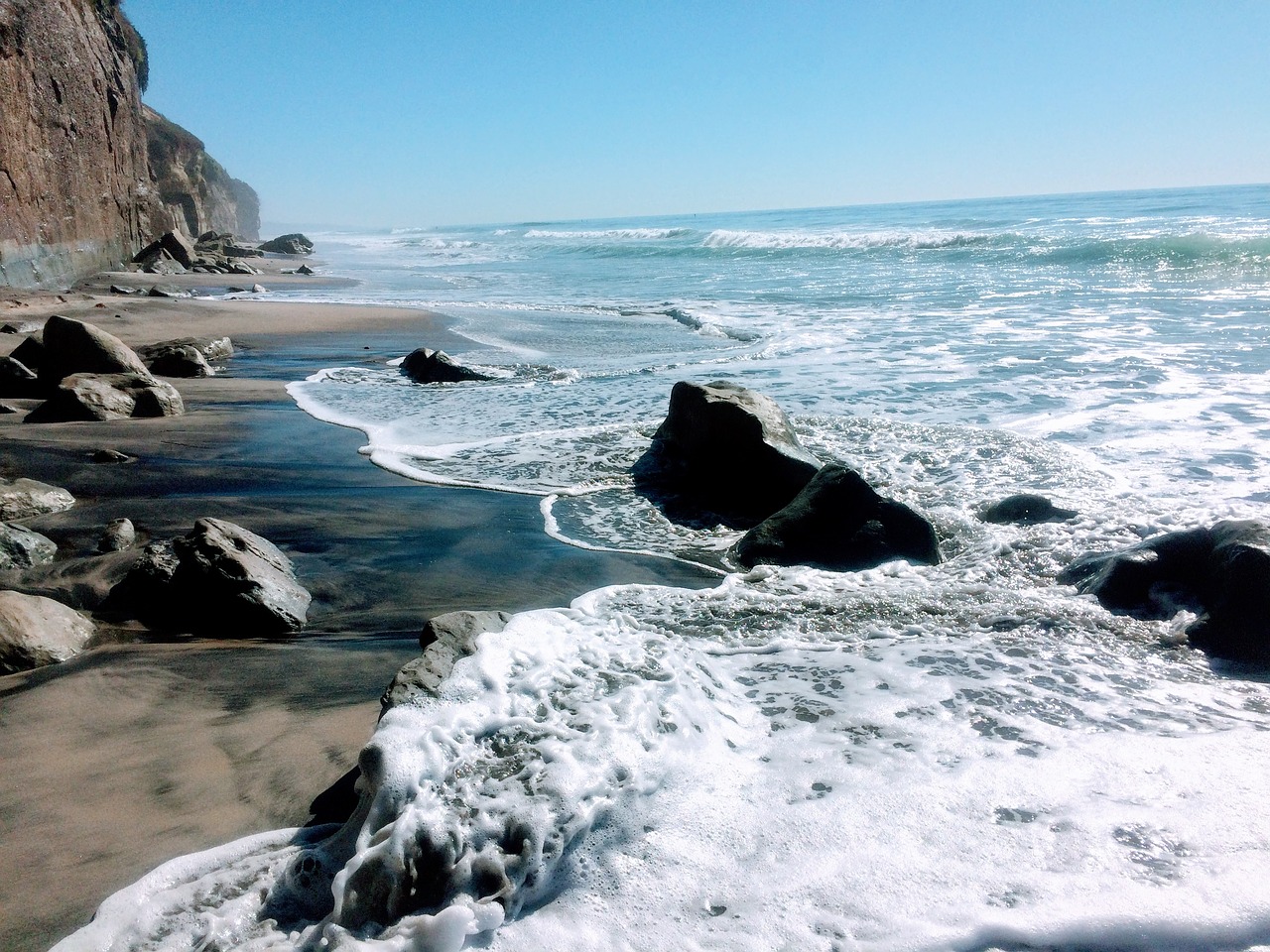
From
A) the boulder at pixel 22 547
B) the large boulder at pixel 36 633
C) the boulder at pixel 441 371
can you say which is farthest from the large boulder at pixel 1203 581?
the boulder at pixel 441 371

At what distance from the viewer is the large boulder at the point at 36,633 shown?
112 inches

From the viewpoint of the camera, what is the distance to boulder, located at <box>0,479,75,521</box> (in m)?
4.22

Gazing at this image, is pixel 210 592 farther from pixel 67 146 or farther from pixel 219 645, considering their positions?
pixel 67 146

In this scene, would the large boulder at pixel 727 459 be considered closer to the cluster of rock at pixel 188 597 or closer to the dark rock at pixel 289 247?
the cluster of rock at pixel 188 597

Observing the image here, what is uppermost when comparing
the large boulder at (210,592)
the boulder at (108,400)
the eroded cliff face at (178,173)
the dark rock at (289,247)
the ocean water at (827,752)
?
the eroded cliff face at (178,173)

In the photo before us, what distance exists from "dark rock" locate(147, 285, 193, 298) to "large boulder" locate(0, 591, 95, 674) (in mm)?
13419

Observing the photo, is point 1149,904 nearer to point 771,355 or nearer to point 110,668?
point 110,668

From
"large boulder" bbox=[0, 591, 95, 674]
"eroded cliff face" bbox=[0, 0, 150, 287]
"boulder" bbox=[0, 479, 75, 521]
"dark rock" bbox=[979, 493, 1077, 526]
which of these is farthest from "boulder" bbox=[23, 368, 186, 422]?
"eroded cliff face" bbox=[0, 0, 150, 287]

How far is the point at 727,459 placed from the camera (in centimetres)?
517

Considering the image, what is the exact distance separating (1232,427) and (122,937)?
677cm

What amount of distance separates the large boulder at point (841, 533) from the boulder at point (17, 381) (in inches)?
240

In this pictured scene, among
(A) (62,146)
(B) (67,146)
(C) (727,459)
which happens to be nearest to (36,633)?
(C) (727,459)

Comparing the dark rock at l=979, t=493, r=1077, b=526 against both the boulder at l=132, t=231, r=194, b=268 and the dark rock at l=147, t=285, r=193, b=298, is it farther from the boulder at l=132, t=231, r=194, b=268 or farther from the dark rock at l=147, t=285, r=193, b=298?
the boulder at l=132, t=231, r=194, b=268

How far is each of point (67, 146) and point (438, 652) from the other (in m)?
17.0
